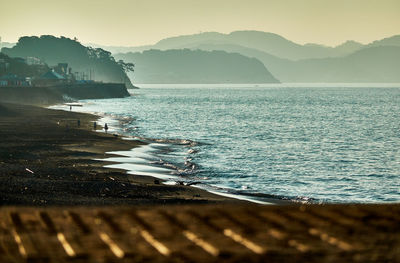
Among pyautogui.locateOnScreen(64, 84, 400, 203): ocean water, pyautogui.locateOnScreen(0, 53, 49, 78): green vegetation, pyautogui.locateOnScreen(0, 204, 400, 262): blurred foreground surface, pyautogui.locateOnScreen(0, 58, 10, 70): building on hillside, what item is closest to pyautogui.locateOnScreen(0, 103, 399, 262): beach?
pyautogui.locateOnScreen(0, 204, 400, 262): blurred foreground surface

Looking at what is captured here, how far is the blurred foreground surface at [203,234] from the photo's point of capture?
2.34 metres

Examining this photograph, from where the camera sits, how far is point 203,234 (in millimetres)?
2549

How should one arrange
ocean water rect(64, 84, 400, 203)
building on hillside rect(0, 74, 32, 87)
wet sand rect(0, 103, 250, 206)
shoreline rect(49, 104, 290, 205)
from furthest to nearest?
building on hillside rect(0, 74, 32, 87) → ocean water rect(64, 84, 400, 203) → shoreline rect(49, 104, 290, 205) → wet sand rect(0, 103, 250, 206)

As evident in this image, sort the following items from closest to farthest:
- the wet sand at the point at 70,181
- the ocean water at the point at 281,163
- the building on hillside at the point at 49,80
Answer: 1. the wet sand at the point at 70,181
2. the ocean water at the point at 281,163
3. the building on hillside at the point at 49,80

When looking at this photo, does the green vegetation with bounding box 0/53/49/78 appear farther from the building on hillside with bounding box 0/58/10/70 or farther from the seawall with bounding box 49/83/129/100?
the seawall with bounding box 49/83/129/100

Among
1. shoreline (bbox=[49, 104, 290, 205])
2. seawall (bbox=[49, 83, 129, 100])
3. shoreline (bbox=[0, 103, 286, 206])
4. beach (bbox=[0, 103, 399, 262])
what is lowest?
seawall (bbox=[49, 83, 129, 100])

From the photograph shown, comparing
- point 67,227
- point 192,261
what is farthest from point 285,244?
point 67,227

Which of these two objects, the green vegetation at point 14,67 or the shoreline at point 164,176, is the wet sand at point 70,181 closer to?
the shoreline at point 164,176

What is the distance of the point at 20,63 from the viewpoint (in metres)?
198

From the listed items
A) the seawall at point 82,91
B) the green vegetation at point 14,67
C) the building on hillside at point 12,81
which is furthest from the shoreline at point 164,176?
the green vegetation at point 14,67

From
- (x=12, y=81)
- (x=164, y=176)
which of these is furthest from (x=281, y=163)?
(x=12, y=81)

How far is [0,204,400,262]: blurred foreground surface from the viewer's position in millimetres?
2340

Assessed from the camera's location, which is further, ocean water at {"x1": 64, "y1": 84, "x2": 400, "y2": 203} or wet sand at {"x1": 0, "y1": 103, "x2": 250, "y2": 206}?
ocean water at {"x1": 64, "y1": 84, "x2": 400, "y2": 203}

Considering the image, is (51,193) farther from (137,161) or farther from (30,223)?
(30,223)
